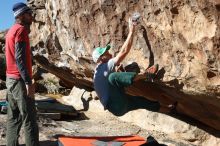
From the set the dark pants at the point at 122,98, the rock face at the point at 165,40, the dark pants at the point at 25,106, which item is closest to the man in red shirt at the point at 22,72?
the dark pants at the point at 25,106

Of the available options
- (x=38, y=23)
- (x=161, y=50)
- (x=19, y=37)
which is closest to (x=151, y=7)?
(x=161, y=50)

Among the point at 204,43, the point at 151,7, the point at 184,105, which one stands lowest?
the point at 184,105

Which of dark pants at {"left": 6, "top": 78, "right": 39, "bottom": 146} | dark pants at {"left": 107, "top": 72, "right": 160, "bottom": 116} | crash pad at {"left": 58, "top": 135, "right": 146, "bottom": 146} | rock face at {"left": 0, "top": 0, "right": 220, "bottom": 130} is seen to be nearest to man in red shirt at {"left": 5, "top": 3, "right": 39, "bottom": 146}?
dark pants at {"left": 6, "top": 78, "right": 39, "bottom": 146}

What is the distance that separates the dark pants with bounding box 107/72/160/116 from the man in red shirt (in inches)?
43.4

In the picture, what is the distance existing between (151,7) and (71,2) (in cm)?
254

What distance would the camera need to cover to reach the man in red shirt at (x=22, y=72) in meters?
5.87

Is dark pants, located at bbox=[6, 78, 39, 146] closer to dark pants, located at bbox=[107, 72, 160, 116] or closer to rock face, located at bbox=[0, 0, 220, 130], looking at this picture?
dark pants, located at bbox=[107, 72, 160, 116]

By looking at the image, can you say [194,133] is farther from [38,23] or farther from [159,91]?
[38,23]

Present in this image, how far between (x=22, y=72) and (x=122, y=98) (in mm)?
1423

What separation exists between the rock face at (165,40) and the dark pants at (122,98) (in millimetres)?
695

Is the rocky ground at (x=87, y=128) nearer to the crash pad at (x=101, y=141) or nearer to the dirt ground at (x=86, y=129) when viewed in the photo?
the dirt ground at (x=86, y=129)

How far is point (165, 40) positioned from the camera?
21.0 feet

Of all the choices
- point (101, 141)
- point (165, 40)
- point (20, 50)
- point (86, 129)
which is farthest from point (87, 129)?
point (20, 50)

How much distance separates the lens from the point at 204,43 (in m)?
5.57
